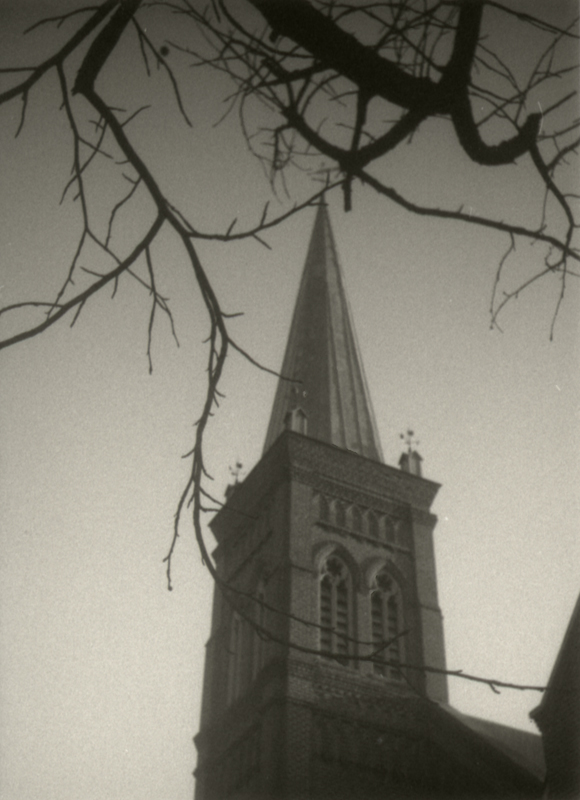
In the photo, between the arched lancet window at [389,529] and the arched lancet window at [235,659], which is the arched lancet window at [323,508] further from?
the arched lancet window at [235,659]

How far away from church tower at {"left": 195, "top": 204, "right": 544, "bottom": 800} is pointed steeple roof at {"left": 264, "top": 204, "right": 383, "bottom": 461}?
89 mm

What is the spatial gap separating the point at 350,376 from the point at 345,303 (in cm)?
427

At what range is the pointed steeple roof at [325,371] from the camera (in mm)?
25266

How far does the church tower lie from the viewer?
1769 cm

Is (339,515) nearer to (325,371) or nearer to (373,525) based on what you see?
(373,525)

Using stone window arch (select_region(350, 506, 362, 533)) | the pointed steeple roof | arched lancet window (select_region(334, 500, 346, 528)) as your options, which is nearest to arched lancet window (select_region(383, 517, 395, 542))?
stone window arch (select_region(350, 506, 362, 533))

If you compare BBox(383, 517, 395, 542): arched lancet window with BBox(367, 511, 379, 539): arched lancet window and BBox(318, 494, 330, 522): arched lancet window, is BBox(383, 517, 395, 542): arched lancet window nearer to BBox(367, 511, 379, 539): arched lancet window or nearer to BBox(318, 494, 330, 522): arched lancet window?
BBox(367, 511, 379, 539): arched lancet window

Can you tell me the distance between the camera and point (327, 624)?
1973 cm

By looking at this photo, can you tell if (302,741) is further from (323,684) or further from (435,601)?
(435,601)

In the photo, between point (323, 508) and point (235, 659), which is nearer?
point (323, 508)

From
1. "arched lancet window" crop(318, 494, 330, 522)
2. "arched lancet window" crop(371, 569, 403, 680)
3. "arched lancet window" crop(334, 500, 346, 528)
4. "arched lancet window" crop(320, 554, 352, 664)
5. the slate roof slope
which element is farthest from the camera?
"arched lancet window" crop(334, 500, 346, 528)

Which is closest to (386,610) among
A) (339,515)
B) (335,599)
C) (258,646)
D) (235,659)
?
(335,599)

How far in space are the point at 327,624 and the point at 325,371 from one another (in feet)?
32.0

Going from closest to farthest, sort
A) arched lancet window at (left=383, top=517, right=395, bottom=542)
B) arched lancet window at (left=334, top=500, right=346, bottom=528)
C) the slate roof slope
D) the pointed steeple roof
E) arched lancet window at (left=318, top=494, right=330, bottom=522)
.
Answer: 1. the slate roof slope
2. arched lancet window at (left=318, top=494, right=330, bottom=522)
3. arched lancet window at (left=334, top=500, right=346, bottom=528)
4. arched lancet window at (left=383, top=517, right=395, bottom=542)
5. the pointed steeple roof
